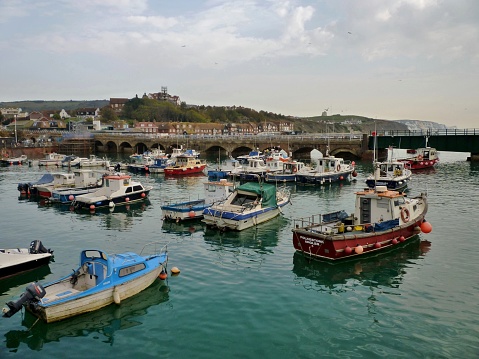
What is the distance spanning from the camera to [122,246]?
1252 inches

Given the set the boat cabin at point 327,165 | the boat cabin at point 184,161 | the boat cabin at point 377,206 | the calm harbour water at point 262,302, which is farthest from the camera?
the boat cabin at point 184,161

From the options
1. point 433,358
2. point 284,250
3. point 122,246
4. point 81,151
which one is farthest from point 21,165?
point 433,358

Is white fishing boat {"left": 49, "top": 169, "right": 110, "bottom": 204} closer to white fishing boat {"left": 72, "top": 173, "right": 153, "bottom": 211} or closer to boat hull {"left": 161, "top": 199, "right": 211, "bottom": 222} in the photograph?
white fishing boat {"left": 72, "top": 173, "right": 153, "bottom": 211}

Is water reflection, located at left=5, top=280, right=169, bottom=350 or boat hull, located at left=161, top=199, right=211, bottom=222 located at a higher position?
boat hull, located at left=161, top=199, right=211, bottom=222

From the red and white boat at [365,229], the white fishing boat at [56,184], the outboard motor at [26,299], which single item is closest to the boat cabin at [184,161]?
the white fishing boat at [56,184]

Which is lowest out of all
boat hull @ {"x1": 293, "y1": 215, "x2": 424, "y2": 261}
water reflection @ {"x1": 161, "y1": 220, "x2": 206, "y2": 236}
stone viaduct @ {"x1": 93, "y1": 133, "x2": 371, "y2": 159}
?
water reflection @ {"x1": 161, "y1": 220, "x2": 206, "y2": 236}

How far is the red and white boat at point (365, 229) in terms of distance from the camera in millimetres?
26942

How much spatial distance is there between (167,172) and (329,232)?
179 ft

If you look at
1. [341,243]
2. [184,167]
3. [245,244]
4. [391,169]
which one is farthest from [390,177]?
[184,167]

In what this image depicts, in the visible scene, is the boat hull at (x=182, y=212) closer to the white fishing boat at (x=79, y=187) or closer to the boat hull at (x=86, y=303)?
the white fishing boat at (x=79, y=187)

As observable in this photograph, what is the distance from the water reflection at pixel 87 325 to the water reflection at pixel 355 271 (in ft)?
29.2

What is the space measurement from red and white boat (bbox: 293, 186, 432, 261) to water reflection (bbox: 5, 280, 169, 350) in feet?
34.5

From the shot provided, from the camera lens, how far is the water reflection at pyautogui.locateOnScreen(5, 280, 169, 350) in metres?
18.3

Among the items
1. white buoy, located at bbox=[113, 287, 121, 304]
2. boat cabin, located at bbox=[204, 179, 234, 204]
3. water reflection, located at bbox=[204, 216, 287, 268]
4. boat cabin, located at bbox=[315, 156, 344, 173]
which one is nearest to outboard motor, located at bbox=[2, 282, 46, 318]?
white buoy, located at bbox=[113, 287, 121, 304]
